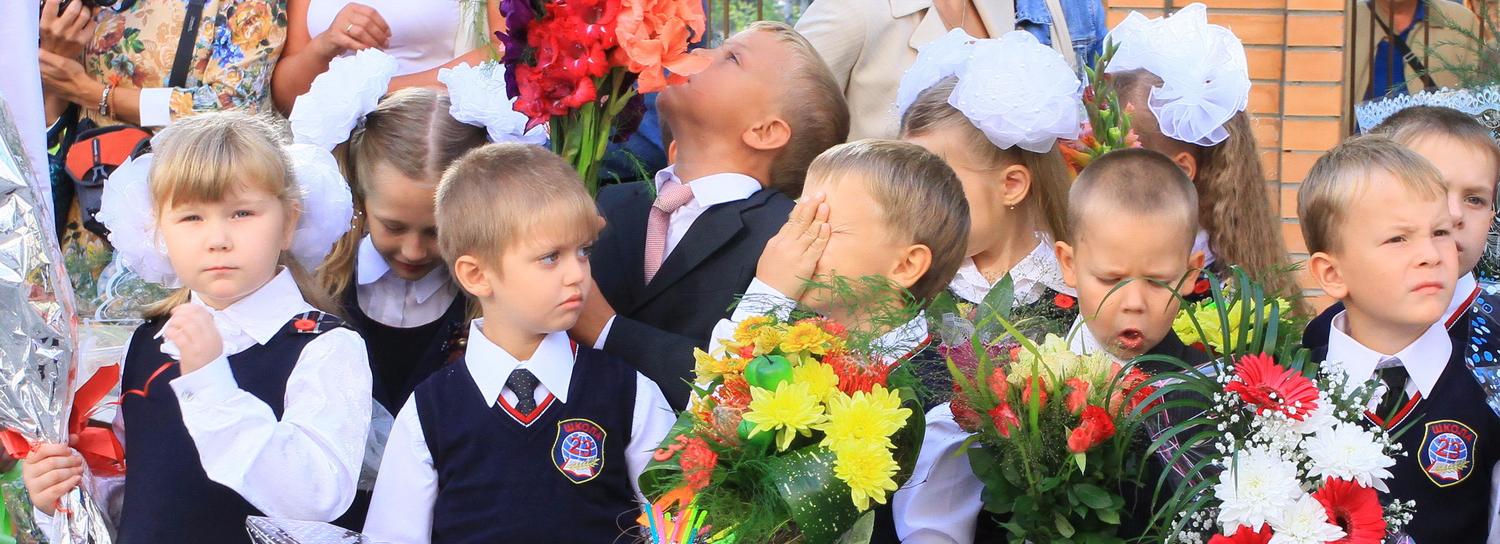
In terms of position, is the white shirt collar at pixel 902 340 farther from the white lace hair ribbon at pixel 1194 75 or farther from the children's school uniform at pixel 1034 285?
the white lace hair ribbon at pixel 1194 75

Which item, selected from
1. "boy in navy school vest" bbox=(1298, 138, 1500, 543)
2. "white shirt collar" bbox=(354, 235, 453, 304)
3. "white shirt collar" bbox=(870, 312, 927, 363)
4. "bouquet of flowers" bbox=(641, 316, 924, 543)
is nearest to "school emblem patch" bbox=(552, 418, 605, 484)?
"bouquet of flowers" bbox=(641, 316, 924, 543)

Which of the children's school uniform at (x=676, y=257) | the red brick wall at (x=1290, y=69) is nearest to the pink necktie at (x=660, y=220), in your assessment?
the children's school uniform at (x=676, y=257)

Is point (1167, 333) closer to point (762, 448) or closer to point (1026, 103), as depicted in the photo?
point (1026, 103)

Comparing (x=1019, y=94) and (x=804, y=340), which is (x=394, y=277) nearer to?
(x=804, y=340)

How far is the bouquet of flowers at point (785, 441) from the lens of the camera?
2.41 meters

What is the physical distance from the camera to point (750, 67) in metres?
3.56

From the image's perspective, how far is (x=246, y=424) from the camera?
2621mm

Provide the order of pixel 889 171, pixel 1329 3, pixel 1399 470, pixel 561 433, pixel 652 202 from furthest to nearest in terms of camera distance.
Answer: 1. pixel 1329 3
2. pixel 652 202
3. pixel 889 171
4. pixel 561 433
5. pixel 1399 470

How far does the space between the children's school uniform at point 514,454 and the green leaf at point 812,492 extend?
445 millimetres

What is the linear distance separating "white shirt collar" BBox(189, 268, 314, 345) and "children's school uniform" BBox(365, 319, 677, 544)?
0.94 ft

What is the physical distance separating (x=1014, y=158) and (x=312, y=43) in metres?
1.85

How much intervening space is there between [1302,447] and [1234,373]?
0.16m

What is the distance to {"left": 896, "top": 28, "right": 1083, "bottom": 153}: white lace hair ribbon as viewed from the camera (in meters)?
3.31

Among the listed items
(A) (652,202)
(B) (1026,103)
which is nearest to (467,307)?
(A) (652,202)
